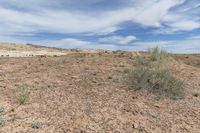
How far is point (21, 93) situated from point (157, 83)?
4.55m

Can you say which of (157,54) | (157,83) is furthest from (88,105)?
(157,54)

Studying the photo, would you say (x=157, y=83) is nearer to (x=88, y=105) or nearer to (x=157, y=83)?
(x=157, y=83)

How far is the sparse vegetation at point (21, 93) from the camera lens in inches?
317

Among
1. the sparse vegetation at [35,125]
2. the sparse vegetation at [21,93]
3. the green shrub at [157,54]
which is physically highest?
the green shrub at [157,54]

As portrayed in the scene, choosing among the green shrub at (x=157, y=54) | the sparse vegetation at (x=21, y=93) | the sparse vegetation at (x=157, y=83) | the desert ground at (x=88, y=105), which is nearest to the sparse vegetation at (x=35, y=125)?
the desert ground at (x=88, y=105)

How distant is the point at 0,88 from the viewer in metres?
9.11

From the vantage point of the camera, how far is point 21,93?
8633 mm

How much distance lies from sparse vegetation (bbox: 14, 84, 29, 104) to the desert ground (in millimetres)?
98

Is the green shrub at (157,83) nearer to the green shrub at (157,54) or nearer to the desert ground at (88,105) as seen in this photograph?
the desert ground at (88,105)

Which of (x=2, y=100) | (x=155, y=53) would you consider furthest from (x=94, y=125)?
(x=155, y=53)

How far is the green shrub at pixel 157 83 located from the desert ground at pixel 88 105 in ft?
0.91

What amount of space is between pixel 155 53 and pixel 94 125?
8.33 meters

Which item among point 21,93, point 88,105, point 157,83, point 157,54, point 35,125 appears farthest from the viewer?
point 157,54

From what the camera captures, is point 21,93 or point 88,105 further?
point 21,93
